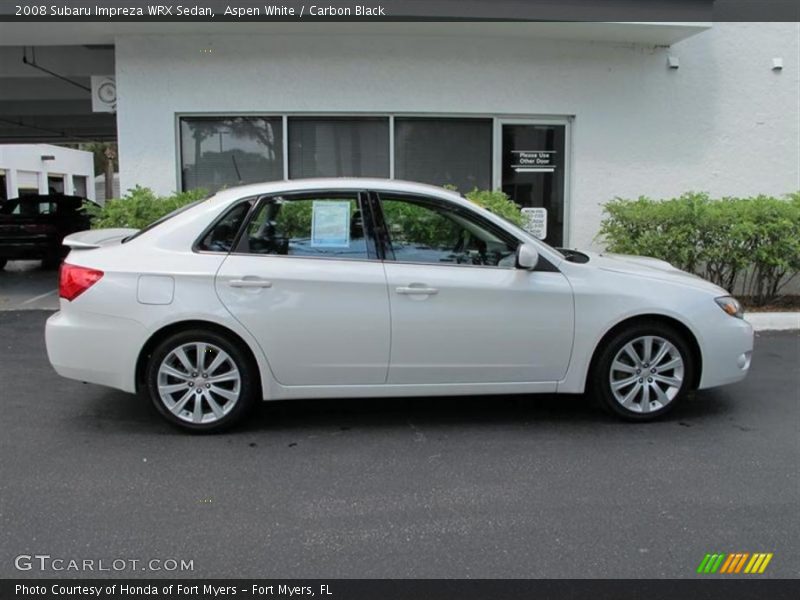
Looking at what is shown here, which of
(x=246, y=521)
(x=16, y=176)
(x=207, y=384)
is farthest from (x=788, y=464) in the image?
(x=16, y=176)

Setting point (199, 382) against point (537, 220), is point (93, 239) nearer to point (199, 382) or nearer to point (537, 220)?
point (199, 382)

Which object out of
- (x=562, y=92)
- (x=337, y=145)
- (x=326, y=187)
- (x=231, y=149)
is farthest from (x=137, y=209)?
(x=562, y=92)

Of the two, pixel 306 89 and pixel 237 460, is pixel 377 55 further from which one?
pixel 237 460

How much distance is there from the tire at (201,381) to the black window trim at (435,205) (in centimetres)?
119

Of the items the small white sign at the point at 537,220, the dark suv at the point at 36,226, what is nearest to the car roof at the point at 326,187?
the small white sign at the point at 537,220

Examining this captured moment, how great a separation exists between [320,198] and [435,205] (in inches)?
31.3

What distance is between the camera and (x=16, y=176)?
34.7m

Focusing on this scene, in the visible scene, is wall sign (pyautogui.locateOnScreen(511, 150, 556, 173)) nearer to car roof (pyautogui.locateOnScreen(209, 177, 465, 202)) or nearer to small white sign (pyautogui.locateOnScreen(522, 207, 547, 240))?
small white sign (pyautogui.locateOnScreen(522, 207, 547, 240))

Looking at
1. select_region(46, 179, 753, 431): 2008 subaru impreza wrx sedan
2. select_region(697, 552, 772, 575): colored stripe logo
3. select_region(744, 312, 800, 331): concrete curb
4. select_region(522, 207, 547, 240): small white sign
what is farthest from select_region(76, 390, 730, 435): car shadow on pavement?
select_region(522, 207, 547, 240): small white sign

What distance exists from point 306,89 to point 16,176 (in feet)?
103

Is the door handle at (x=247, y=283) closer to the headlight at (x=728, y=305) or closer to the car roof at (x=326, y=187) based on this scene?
the car roof at (x=326, y=187)

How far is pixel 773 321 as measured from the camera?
8180 millimetres

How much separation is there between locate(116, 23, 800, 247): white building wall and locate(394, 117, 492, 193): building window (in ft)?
0.77
